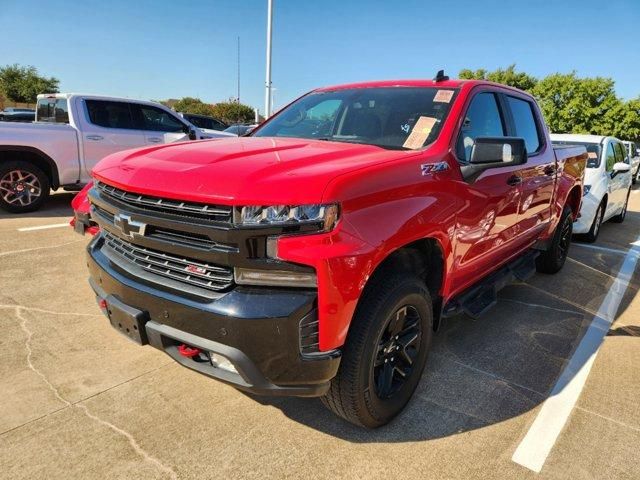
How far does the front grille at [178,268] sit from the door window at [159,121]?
22.4 ft

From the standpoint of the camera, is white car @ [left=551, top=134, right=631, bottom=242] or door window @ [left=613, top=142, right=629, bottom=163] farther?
door window @ [left=613, top=142, right=629, bottom=163]

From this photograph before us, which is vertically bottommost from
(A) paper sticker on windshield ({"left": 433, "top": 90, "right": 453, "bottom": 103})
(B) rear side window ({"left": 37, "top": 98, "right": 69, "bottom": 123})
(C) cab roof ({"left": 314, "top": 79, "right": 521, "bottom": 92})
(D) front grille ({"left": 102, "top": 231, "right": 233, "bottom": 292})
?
(D) front grille ({"left": 102, "top": 231, "right": 233, "bottom": 292})

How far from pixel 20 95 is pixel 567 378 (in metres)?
57.9

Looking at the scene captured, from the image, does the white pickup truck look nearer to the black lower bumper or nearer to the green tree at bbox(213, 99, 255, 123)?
the black lower bumper

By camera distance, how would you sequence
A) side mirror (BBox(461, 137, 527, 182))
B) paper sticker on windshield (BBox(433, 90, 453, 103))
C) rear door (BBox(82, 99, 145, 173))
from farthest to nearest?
rear door (BBox(82, 99, 145, 173)) < paper sticker on windshield (BBox(433, 90, 453, 103)) < side mirror (BBox(461, 137, 527, 182))

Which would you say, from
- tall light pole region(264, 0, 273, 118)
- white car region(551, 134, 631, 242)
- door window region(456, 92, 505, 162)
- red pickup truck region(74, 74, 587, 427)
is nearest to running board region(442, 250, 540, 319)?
red pickup truck region(74, 74, 587, 427)

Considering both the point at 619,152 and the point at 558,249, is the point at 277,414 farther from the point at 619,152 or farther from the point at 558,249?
the point at 619,152

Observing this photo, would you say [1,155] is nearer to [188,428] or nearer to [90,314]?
[90,314]

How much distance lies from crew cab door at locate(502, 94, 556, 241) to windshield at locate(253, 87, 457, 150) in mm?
1066

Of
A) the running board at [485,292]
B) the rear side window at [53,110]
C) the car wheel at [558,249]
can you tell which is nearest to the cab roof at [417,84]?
the running board at [485,292]

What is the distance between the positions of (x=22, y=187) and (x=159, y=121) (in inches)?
103

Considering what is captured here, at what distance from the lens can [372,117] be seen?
3.26 meters

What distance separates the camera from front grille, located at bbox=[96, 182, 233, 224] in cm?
196

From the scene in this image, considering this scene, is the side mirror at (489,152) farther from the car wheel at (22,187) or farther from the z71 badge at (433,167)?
the car wheel at (22,187)
